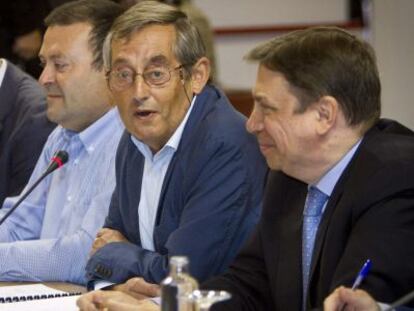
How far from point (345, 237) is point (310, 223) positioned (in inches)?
6.6

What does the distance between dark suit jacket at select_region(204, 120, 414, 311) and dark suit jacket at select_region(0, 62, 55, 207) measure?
1474 millimetres

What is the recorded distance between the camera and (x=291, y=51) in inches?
106

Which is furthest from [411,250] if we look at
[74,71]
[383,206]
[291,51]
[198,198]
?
[74,71]

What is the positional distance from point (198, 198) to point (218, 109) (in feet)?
1.02

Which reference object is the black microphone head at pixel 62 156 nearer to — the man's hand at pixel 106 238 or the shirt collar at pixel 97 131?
the shirt collar at pixel 97 131

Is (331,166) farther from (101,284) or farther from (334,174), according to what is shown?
Result: (101,284)

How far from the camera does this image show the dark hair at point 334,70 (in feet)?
8.67

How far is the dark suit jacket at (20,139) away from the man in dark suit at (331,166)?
159cm

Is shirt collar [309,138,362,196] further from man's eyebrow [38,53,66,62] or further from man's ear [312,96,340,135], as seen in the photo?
man's eyebrow [38,53,66,62]

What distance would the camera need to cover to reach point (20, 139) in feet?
13.9

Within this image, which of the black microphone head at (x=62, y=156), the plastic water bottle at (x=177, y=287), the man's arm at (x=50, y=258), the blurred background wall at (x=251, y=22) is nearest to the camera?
the plastic water bottle at (x=177, y=287)

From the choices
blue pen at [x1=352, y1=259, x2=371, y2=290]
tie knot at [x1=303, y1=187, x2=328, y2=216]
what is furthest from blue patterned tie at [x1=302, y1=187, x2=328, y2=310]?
blue pen at [x1=352, y1=259, x2=371, y2=290]

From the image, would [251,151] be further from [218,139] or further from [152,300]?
[152,300]

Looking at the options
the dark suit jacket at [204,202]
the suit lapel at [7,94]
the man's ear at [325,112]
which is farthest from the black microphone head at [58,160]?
the man's ear at [325,112]
